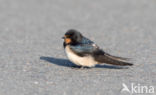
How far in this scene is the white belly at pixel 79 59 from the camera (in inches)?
281

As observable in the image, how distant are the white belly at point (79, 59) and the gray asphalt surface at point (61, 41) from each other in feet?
0.43

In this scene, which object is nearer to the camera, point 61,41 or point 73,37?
point 73,37

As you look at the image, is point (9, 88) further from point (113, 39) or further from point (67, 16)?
point (67, 16)

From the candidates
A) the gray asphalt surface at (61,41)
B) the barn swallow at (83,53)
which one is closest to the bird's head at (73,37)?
the barn swallow at (83,53)

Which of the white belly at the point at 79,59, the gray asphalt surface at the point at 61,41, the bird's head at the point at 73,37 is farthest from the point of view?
the bird's head at the point at 73,37

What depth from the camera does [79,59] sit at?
7176mm

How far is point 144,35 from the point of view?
35.4ft

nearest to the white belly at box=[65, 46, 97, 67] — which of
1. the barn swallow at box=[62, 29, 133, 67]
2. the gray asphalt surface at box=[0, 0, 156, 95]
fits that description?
the barn swallow at box=[62, 29, 133, 67]

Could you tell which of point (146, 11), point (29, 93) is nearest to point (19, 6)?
point (146, 11)

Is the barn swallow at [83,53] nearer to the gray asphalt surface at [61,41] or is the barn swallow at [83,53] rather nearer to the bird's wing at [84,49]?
the bird's wing at [84,49]

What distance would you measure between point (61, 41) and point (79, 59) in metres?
2.94

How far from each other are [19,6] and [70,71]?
8626mm

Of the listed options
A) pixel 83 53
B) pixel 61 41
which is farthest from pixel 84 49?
pixel 61 41

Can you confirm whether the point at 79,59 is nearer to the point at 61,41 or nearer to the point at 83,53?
the point at 83,53
